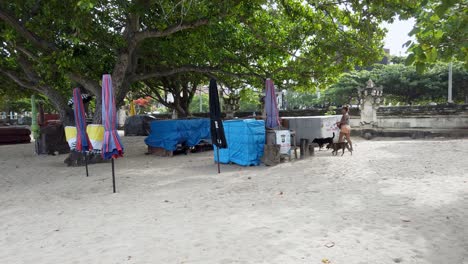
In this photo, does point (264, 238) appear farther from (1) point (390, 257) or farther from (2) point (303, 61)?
(2) point (303, 61)

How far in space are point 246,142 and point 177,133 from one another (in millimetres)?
4827

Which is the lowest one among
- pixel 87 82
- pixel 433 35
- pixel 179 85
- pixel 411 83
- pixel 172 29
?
pixel 433 35

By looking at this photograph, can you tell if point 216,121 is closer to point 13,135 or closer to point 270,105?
point 270,105

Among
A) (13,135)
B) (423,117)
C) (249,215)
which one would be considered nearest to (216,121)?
(249,215)

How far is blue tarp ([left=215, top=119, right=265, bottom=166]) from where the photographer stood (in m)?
11.2

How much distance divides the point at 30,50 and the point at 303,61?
1058cm

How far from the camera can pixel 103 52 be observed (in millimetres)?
13438

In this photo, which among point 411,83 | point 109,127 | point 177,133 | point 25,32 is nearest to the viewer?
point 109,127

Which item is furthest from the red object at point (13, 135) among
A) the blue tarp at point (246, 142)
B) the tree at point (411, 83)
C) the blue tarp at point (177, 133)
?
the tree at point (411, 83)

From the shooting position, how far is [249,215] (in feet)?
18.9

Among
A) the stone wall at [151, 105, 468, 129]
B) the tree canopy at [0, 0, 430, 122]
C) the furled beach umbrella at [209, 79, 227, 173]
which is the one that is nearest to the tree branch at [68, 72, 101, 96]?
the tree canopy at [0, 0, 430, 122]

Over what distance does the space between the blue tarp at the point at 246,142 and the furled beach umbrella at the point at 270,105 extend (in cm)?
31

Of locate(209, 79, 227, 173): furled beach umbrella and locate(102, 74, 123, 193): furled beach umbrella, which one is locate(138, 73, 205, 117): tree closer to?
locate(209, 79, 227, 173): furled beach umbrella

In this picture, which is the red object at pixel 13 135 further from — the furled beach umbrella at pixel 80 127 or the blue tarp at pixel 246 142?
the blue tarp at pixel 246 142
